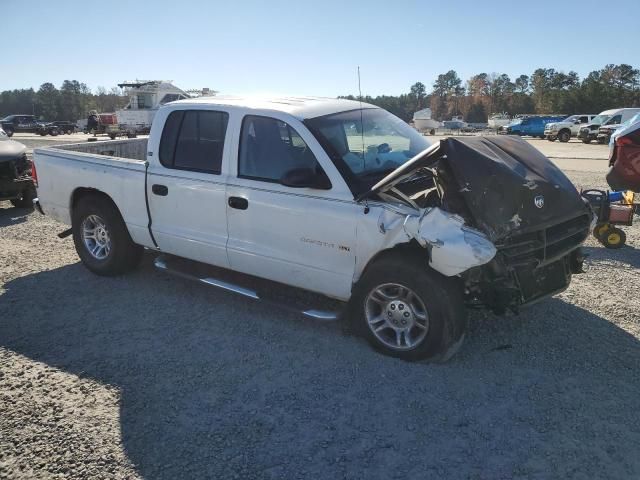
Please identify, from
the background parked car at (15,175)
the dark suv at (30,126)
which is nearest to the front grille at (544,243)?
the background parked car at (15,175)

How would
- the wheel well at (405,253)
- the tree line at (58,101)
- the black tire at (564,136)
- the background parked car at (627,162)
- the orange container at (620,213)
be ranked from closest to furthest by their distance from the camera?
the wheel well at (405,253), the orange container at (620,213), the background parked car at (627,162), the black tire at (564,136), the tree line at (58,101)

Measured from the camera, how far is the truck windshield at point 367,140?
4254 mm

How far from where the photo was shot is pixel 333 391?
3604mm

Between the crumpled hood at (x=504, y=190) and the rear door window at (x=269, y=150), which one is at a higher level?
the rear door window at (x=269, y=150)

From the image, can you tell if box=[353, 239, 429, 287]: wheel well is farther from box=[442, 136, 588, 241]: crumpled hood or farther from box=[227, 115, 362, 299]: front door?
box=[442, 136, 588, 241]: crumpled hood

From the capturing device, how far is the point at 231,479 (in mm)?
2783

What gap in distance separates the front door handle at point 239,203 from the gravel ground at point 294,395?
104 centimetres

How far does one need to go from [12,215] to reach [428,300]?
338 inches

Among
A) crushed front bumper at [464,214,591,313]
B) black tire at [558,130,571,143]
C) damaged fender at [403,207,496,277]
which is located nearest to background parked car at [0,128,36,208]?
damaged fender at [403,207,496,277]

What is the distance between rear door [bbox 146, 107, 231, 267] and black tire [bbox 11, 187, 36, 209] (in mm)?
5926

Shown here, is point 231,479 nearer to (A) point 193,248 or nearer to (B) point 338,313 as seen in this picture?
(B) point 338,313

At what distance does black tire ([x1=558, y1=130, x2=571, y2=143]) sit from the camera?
35.1 meters

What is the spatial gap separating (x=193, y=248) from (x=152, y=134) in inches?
49.8

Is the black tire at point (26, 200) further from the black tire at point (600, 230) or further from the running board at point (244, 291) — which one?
the black tire at point (600, 230)
